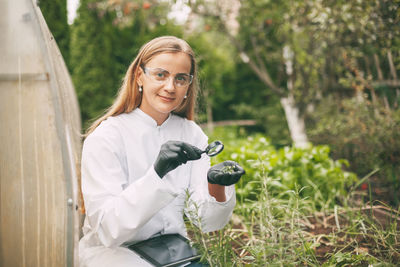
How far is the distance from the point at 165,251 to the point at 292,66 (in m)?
4.68

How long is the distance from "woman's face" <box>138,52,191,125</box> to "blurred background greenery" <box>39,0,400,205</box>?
17.1 inches

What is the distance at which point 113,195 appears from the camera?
1.42m

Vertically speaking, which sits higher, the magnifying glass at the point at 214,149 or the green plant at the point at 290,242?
the magnifying glass at the point at 214,149

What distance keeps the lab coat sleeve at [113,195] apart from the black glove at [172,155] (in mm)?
37

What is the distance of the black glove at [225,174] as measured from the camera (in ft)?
4.77

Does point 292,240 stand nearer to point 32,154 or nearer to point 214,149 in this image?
point 214,149

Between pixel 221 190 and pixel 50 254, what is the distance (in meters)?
0.82

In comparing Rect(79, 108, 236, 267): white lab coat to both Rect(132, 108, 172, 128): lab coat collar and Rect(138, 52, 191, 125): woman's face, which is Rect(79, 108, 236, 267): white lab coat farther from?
Rect(138, 52, 191, 125): woman's face

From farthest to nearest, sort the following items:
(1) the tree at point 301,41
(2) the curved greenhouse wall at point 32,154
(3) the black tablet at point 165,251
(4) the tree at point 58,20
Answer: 1. (4) the tree at point 58,20
2. (1) the tree at point 301,41
3. (3) the black tablet at point 165,251
4. (2) the curved greenhouse wall at point 32,154

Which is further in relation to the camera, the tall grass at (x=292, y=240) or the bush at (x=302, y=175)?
the bush at (x=302, y=175)

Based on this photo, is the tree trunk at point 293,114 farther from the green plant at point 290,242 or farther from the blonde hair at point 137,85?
the blonde hair at point 137,85

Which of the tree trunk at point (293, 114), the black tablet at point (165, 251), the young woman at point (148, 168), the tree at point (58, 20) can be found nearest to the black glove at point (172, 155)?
the young woman at point (148, 168)

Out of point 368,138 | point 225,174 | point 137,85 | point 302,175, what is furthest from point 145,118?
point 368,138

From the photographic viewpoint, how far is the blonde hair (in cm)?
168
